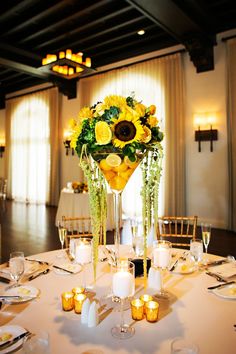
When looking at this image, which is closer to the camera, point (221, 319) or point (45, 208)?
point (221, 319)

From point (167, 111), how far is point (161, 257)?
6102 mm

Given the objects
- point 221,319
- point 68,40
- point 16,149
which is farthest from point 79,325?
point 16,149

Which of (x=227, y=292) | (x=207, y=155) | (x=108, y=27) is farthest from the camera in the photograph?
(x=207, y=155)

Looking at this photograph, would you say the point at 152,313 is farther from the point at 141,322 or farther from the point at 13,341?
the point at 13,341

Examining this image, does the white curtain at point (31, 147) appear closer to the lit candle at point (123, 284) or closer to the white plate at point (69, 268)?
the white plate at point (69, 268)

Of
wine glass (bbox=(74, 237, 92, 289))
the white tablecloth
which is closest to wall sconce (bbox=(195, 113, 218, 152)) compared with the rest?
the white tablecloth

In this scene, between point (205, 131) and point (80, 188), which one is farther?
point (205, 131)

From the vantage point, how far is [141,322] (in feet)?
3.81

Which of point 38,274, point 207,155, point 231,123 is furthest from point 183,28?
point 38,274

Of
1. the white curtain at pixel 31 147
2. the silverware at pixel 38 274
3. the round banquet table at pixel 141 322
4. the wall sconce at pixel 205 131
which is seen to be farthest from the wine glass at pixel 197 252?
the white curtain at pixel 31 147

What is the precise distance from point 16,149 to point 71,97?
3.76 metres

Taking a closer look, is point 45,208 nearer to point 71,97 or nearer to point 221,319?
point 71,97

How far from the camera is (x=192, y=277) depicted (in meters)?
1.63

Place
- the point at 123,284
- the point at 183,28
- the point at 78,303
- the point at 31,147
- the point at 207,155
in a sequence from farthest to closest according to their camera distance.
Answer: the point at 31,147, the point at 207,155, the point at 183,28, the point at 78,303, the point at 123,284
